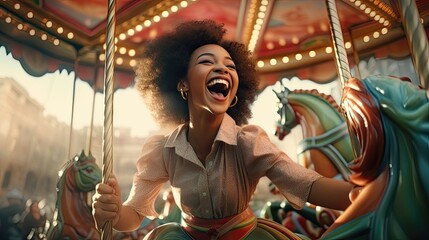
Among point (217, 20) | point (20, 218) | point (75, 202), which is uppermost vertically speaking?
point (217, 20)

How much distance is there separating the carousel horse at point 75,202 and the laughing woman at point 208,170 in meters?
1.36

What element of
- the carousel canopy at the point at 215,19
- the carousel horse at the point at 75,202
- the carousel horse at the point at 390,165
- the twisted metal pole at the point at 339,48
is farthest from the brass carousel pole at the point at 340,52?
the carousel horse at the point at 75,202

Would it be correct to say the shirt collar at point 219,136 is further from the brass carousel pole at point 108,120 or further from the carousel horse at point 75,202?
the carousel horse at point 75,202

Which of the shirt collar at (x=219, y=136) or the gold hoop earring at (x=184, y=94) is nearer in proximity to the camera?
the shirt collar at (x=219, y=136)

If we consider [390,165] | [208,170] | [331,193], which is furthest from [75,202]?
[390,165]

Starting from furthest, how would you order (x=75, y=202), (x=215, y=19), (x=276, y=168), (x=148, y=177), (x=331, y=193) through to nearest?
(x=215, y=19), (x=75, y=202), (x=148, y=177), (x=276, y=168), (x=331, y=193)

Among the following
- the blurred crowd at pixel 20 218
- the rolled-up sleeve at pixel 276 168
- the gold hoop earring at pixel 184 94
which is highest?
the gold hoop earring at pixel 184 94

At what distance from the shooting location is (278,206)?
90.9 inches

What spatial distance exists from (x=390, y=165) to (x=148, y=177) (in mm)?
757

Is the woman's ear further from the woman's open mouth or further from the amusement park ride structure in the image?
the amusement park ride structure

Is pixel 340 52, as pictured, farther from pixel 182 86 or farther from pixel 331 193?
pixel 182 86

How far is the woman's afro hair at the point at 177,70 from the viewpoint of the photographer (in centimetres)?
120

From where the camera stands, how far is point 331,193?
33.0 inches

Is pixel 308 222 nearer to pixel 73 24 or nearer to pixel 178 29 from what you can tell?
pixel 178 29
